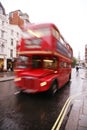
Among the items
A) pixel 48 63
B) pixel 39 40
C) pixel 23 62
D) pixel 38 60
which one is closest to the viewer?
pixel 39 40

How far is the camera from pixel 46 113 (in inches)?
278

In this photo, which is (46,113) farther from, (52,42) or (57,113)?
(52,42)

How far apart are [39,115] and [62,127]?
143 centimetres

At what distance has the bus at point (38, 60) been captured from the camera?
9.25m

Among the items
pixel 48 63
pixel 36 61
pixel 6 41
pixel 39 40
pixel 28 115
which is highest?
pixel 6 41

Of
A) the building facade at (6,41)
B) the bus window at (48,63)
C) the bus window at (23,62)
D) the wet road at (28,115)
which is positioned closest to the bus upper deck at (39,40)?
the bus window at (23,62)

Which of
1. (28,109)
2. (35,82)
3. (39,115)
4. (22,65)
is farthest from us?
(22,65)

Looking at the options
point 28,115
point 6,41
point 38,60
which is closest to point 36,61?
point 38,60

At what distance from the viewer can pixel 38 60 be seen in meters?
10.3

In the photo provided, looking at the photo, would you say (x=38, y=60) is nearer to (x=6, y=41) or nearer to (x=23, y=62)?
(x=23, y=62)

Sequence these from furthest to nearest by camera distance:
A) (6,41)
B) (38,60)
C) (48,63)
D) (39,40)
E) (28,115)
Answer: (6,41)
(38,60)
(48,63)
(39,40)
(28,115)

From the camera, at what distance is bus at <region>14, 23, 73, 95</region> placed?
9250 millimetres

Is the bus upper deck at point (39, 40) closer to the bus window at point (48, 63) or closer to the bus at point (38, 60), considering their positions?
the bus at point (38, 60)

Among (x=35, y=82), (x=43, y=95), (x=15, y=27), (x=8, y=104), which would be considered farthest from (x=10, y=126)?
(x=15, y=27)
